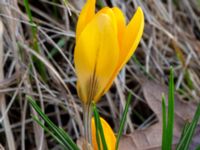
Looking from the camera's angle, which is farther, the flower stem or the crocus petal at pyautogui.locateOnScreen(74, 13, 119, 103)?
the flower stem

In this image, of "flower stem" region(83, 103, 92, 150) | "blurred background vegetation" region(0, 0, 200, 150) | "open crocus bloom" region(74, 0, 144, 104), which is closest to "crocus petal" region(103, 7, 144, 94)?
"open crocus bloom" region(74, 0, 144, 104)

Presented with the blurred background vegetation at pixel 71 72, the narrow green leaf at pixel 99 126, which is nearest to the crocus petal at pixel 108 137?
the narrow green leaf at pixel 99 126

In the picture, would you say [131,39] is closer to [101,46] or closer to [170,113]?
[101,46]

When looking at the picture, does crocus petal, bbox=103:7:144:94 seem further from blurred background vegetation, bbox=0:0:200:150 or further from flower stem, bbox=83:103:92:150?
blurred background vegetation, bbox=0:0:200:150

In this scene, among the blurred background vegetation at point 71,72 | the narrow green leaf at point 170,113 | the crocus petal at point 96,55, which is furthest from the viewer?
the blurred background vegetation at point 71,72

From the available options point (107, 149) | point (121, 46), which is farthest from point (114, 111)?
point (121, 46)

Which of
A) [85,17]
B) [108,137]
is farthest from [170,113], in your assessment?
[85,17]

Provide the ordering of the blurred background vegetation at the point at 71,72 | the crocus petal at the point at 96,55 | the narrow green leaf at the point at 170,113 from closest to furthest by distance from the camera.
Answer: the crocus petal at the point at 96,55
the narrow green leaf at the point at 170,113
the blurred background vegetation at the point at 71,72

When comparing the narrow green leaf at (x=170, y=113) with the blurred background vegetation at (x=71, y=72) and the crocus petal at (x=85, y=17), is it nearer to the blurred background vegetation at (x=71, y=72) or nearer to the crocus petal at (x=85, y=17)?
the crocus petal at (x=85, y=17)

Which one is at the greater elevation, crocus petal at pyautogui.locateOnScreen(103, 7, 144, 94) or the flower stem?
crocus petal at pyautogui.locateOnScreen(103, 7, 144, 94)
